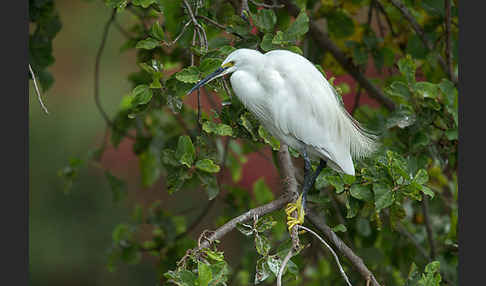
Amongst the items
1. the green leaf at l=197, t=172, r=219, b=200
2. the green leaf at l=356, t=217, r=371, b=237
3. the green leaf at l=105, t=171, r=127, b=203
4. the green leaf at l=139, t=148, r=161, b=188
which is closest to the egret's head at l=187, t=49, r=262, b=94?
the green leaf at l=197, t=172, r=219, b=200

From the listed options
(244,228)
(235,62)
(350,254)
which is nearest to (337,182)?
(350,254)

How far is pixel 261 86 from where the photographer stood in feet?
4.09

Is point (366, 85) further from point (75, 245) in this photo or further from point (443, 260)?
point (75, 245)

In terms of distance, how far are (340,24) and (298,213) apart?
796mm

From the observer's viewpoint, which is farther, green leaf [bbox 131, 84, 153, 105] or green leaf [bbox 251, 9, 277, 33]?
green leaf [bbox 251, 9, 277, 33]

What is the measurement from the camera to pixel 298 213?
4.39ft

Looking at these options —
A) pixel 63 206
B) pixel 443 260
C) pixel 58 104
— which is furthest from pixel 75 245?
pixel 443 260

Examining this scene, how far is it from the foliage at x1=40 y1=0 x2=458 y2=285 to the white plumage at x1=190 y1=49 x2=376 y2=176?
7cm

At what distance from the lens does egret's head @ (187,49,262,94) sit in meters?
1.22

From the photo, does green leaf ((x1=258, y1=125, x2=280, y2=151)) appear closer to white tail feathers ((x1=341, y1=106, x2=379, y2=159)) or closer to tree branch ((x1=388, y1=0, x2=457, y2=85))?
white tail feathers ((x1=341, y1=106, x2=379, y2=159))

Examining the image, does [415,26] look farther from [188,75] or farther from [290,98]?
[188,75]

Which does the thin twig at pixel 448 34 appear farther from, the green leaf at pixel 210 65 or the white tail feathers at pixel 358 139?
the green leaf at pixel 210 65

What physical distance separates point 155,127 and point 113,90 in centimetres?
123

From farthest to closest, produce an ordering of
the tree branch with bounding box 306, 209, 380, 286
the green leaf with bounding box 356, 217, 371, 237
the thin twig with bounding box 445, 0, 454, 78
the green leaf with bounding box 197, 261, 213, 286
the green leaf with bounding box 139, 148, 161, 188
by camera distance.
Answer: the green leaf with bounding box 139, 148, 161, 188, the green leaf with bounding box 356, 217, 371, 237, the thin twig with bounding box 445, 0, 454, 78, the tree branch with bounding box 306, 209, 380, 286, the green leaf with bounding box 197, 261, 213, 286
